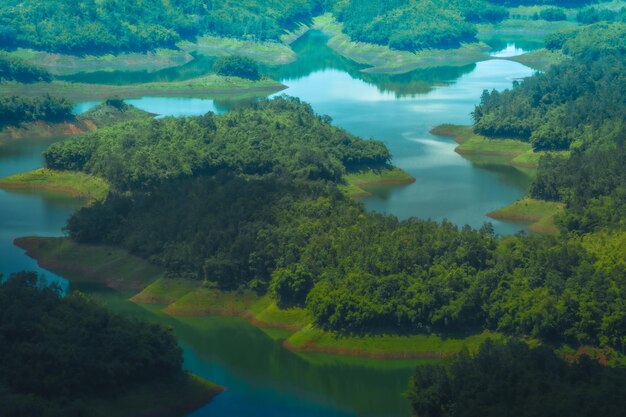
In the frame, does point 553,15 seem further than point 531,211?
Yes

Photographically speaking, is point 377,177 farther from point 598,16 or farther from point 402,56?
point 598,16

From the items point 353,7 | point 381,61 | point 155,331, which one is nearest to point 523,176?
point 155,331

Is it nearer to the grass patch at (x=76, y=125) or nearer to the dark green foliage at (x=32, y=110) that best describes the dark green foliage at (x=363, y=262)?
the grass patch at (x=76, y=125)

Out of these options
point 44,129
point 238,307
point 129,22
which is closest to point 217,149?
point 44,129

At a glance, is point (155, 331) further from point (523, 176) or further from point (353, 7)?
point (353, 7)

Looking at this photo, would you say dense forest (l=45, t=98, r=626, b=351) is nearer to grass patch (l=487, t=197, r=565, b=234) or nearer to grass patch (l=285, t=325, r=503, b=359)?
grass patch (l=285, t=325, r=503, b=359)

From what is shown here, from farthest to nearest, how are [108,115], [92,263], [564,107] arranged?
[108,115] → [564,107] → [92,263]

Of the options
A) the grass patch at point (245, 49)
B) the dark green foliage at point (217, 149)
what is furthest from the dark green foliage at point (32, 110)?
the grass patch at point (245, 49)

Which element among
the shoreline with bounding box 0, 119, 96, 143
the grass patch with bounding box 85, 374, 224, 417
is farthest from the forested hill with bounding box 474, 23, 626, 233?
the shoreline with bounding box 0, 119, 96, 143
